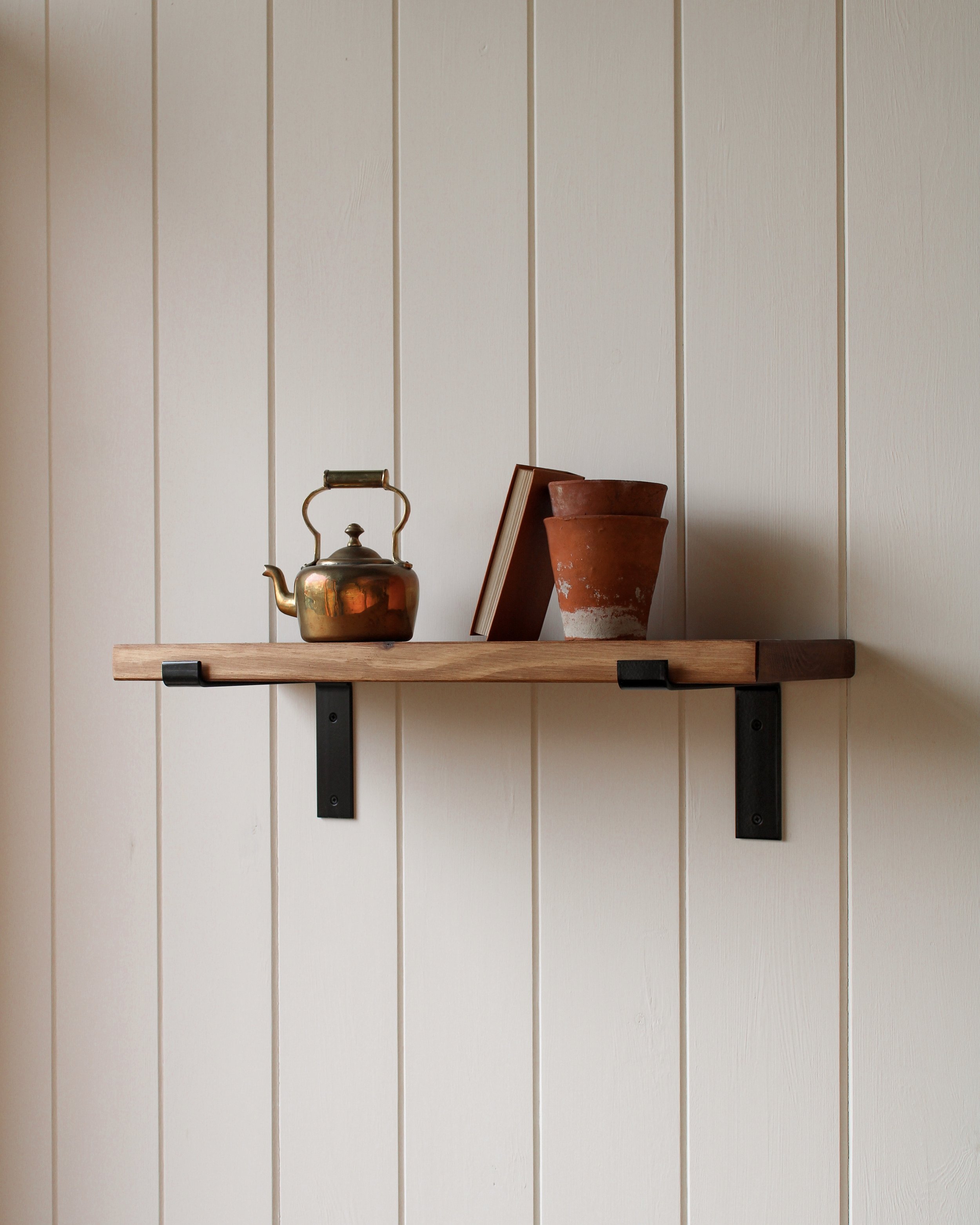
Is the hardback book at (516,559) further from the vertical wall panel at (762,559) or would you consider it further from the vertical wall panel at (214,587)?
the vertical wall panel at (214,587)

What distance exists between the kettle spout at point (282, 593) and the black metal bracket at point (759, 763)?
368 millimetres

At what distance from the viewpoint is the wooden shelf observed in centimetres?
67

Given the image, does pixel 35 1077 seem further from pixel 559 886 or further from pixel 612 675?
pixel 612 675

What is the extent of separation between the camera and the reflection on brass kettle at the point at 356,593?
31.2 inches

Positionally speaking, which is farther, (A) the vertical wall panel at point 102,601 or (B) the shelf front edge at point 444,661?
(A) the vertical wall panel at point 102,601

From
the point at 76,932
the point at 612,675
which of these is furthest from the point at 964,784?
the point at 76,932

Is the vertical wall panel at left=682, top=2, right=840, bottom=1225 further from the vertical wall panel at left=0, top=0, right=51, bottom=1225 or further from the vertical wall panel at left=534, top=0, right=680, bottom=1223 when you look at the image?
the vertical wall panel at left=0, top=0, right=51, bottom=1225

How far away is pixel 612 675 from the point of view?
0.69 meters

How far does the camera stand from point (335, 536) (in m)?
0.95

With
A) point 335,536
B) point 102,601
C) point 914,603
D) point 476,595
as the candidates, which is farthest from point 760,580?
point 102,601

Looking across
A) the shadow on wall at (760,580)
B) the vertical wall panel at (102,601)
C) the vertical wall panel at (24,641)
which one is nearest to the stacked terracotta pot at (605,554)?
the shadow on wall at (760,580)

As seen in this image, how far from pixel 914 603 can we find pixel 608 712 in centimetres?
27

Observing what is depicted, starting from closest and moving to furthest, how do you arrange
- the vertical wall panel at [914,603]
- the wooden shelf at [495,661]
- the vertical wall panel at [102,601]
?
the wooden shelf at [495,661], the vertical wall panel at [914,603], the vertical wall panel at [102,601]

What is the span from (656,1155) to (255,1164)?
0.40 metres
